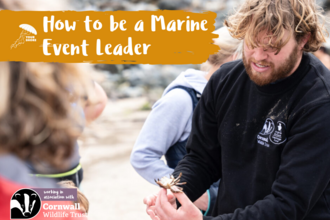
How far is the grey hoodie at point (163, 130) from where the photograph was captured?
2.20 meters

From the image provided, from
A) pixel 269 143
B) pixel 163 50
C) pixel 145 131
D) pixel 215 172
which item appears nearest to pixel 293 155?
pixel 269 143

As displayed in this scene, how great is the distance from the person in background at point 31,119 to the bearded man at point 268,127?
66 centimetres

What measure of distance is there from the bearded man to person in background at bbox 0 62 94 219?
66 centimetres

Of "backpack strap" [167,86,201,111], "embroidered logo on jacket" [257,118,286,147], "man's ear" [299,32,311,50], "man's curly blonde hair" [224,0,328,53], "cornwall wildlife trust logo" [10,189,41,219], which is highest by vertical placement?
"man's curly blonde hair" [224,0,328,53]

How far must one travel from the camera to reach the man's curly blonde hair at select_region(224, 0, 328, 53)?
1.56 meters

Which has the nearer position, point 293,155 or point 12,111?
point 12,111

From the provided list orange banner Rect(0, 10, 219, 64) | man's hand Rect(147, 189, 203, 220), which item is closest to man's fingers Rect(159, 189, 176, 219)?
man's hand Rect(147, 189, 203, 220)

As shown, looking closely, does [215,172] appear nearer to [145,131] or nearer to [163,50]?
[145,131]

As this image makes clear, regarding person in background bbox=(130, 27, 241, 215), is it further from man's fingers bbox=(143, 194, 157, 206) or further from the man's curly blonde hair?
the man's curly blonde hair

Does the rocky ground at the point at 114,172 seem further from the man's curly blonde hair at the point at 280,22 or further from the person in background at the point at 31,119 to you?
the person in background at the point at 31,119

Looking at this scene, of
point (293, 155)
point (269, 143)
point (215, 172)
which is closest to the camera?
point (293, 155)

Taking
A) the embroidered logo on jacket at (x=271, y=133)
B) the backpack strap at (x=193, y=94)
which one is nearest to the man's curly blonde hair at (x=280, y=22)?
the embroidered logo on jacket at (x=271, y=133)

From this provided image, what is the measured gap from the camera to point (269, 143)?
1.57 meters

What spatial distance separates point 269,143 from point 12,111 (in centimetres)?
104
